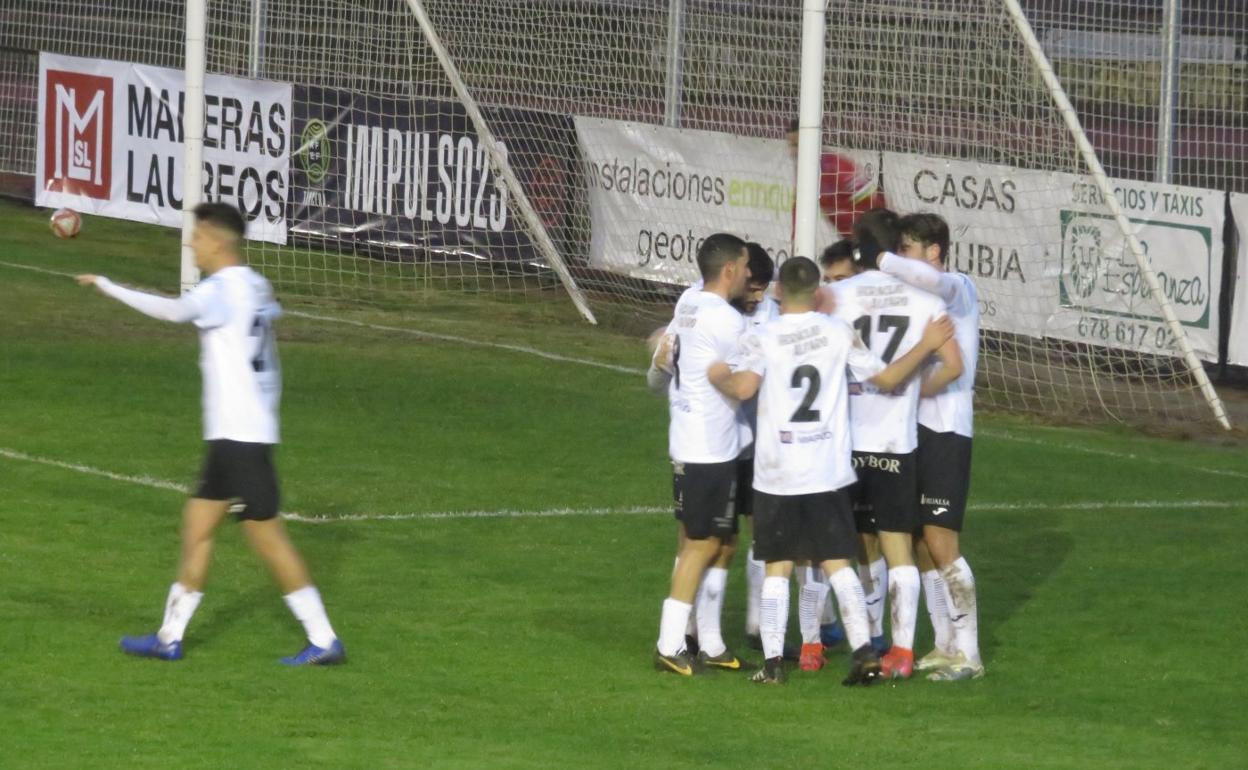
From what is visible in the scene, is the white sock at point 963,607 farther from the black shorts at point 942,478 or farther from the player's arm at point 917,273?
the player's arm at point 917,273

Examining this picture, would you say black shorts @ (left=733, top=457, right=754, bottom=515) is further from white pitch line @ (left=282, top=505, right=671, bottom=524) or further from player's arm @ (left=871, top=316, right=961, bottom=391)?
white pitch line @ (left=282, top=505, right=671, bottom=524)

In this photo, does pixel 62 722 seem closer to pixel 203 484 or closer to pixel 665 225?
pixel 203 484

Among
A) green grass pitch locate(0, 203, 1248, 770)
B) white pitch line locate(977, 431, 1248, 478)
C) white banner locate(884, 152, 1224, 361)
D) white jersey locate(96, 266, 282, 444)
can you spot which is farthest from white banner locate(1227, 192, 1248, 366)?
white jersey locate(96, 266, 282, 444)

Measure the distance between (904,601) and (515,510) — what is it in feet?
12.3

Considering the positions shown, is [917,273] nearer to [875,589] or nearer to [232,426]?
[875,589]

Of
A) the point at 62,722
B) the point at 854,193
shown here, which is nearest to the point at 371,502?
the point at 62,722

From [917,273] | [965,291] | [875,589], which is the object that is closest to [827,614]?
[875,589]

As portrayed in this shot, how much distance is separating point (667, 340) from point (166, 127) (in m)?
13.7

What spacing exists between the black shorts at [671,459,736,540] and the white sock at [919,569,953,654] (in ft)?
3.05

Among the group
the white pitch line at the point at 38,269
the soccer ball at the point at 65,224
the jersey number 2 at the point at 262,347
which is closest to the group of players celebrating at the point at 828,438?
the jersey number 2 at the point at 262,347

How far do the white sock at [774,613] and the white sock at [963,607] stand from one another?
0.73 m

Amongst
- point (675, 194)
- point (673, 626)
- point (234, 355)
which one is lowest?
point (673, 626)

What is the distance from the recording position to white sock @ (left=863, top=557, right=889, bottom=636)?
8398 millimetres

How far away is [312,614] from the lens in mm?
7844
